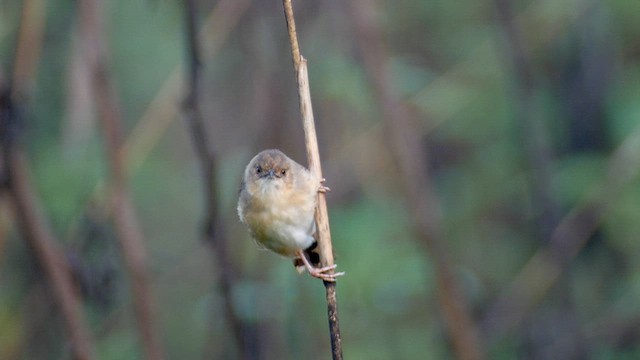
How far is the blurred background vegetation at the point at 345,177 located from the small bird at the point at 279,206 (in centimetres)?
39

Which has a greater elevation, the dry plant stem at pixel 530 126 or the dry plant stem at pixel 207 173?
the dry plant stem at pixel 530 126

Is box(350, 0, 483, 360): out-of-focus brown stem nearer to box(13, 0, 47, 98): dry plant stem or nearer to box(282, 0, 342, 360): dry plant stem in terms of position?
box(13, 0, 47, 98): dry plant stem

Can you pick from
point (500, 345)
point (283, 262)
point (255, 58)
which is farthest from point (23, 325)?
point (500, 345)

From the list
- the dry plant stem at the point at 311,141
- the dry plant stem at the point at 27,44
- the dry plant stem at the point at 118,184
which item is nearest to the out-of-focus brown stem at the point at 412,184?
the dry plant stem at the point at 118,184

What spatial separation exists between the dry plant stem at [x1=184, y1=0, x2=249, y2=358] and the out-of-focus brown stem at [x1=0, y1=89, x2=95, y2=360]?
Answer: 25.3 inches

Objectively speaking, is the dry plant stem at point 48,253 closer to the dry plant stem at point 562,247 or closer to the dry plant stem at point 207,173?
the dry plant stem at point 207,173

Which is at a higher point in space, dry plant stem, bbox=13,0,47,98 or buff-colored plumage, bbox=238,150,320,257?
dry plant stem, bbox=13,0,47,98

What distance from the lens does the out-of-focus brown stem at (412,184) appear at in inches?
187

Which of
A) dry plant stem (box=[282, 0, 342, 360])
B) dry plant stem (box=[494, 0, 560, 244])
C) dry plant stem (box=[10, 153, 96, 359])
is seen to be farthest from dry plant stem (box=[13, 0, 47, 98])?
dry plant stem (box=[494, 0, 560, 244])

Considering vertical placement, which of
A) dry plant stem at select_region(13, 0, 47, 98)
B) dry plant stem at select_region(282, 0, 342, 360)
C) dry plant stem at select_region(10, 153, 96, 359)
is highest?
dry plant stem at select_region(13, 0, 47, 98)

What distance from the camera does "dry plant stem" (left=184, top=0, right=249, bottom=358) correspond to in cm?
382

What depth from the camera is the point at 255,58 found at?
5.32 meters

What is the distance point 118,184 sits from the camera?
4285mm

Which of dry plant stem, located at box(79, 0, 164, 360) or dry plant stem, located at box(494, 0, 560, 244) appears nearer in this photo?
dry plant stem, located at box(79, 0, 164, 360)
